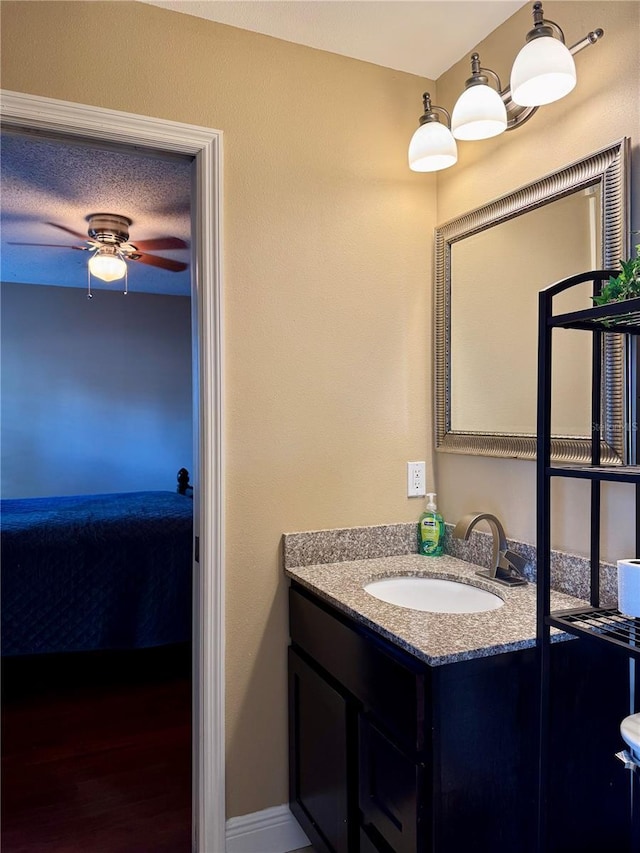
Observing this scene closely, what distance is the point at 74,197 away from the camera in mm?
3162

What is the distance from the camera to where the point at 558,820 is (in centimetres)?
129

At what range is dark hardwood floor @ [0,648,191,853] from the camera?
192 cm

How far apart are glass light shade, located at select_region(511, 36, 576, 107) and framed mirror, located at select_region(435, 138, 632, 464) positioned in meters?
0.17

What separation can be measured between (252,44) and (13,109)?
702mm

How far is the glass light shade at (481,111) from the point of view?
1545 mm

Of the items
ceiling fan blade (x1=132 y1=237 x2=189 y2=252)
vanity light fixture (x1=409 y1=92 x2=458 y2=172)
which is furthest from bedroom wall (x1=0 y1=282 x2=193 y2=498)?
vanity light fixture (x1=409 y1=92 x2=458 y2=172)

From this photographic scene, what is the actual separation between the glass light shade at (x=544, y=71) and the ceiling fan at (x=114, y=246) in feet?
8.47

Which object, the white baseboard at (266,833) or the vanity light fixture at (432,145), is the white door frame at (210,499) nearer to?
the white baseboard at (266,833)

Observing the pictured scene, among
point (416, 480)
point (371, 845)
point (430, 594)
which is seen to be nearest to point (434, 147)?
point (416, 480)

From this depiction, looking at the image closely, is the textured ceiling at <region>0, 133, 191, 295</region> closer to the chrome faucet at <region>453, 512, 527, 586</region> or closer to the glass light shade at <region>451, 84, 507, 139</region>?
the glass light shade at <region>451, 84, 507, 139</region>

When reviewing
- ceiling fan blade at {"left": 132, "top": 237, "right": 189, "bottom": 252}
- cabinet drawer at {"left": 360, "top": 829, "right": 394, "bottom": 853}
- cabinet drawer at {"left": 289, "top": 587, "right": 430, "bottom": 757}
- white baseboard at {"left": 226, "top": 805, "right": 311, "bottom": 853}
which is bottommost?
white baseboard at {"left": 226, "top": 805, "right": 311, "bottom": 853}

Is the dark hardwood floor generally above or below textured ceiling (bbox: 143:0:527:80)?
below

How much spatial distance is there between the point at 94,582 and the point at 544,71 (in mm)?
2820

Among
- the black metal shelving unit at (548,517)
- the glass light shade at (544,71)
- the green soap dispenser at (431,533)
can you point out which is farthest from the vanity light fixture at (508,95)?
the green soap dispenser at (431,533)
